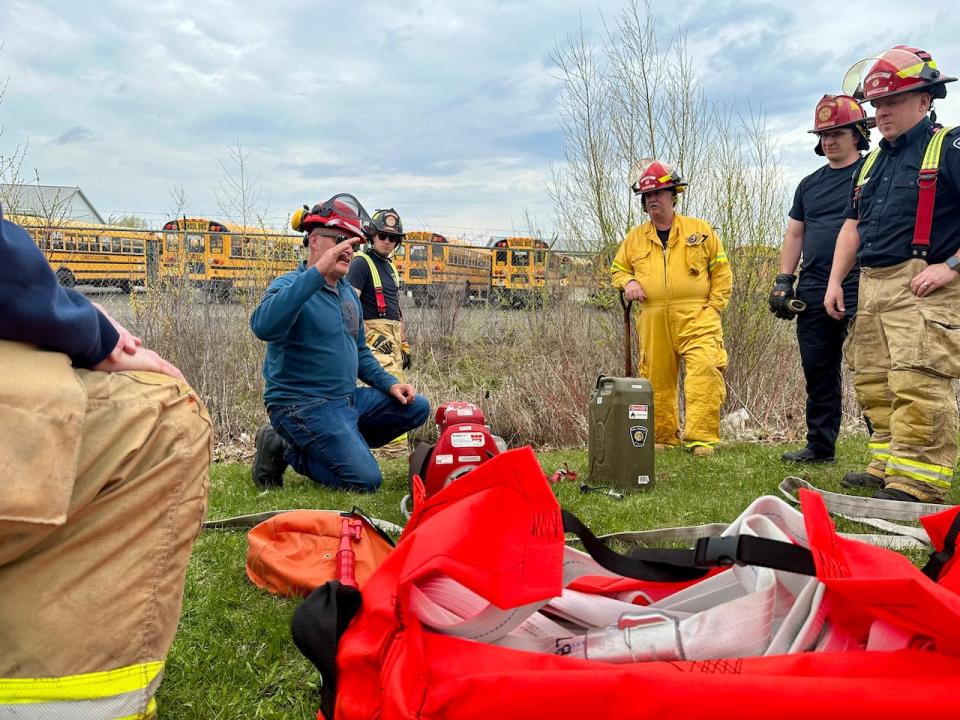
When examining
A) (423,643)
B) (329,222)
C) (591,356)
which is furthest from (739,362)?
(423,643)

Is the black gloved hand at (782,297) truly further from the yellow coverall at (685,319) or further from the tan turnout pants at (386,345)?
the tan turnout pants at (386,345)

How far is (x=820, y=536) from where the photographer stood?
1398 millimetres

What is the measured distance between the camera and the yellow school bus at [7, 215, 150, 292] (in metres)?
7.90

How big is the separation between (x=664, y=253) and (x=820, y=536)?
4.71 m

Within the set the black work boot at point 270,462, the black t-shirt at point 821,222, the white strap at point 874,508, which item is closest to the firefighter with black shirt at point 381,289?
the black work boot at point 270,462

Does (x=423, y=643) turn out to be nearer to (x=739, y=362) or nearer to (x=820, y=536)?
(x=820, y=536)

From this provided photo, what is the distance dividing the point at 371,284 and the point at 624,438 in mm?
3071

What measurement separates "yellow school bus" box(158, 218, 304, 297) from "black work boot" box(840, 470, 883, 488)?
21.1ft

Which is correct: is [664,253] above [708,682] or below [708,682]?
above

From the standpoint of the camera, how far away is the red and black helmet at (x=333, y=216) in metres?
4.26

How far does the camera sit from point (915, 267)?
3.89 meters

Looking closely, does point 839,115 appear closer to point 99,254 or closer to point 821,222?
point 821,222

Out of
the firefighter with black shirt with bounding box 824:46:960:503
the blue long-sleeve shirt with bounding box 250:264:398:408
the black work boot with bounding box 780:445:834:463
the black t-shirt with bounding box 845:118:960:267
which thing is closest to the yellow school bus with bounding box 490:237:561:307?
the black work boot with bounding box 780:445:834:463

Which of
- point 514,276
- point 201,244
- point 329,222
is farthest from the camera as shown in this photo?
point 514,276
